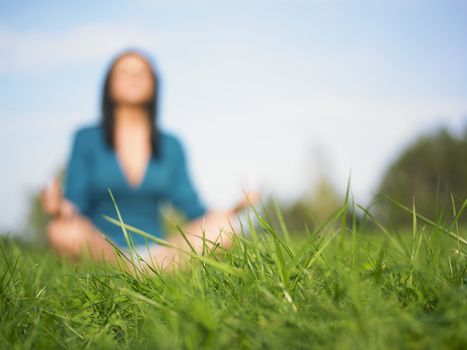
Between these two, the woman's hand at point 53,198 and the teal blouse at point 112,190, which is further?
the teal blouse at point 112,190

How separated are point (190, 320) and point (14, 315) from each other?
23.5 inches

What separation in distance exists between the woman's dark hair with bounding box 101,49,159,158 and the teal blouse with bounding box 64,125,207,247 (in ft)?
0.23

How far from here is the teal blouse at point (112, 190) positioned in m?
5.60

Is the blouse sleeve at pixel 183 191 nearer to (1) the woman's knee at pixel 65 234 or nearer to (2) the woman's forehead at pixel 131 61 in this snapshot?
(2) the woman's forehead at pixel 131 61

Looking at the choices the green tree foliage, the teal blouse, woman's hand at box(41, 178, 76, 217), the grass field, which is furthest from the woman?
the green tree foliage

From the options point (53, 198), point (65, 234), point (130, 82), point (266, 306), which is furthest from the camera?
point (130, 82)

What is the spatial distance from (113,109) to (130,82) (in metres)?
0.36

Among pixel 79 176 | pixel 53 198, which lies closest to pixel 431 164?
pixel 79 176

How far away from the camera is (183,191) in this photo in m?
5.99

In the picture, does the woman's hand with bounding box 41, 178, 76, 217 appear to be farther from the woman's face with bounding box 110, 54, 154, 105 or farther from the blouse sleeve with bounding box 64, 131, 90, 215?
the woman's face with bounding box 110, 54, 154, 105

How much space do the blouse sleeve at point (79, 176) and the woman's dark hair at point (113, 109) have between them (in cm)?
27

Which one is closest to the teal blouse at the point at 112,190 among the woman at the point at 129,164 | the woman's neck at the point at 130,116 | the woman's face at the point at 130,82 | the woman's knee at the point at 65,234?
the woman at the point at 129,164

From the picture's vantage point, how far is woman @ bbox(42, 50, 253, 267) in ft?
18.4

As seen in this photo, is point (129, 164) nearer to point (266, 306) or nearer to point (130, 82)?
point (130, 82)
